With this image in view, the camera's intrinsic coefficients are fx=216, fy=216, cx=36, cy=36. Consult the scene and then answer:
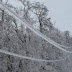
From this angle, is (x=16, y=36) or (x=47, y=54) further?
(x=47, y=54)

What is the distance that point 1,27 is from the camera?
13.5m

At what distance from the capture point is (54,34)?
21906mm

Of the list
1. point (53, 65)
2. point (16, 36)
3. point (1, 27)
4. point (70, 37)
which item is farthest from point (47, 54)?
point (70, 37)

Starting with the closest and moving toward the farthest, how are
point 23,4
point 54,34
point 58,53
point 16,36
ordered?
point 16,36, point 23,4, point 58,53, point 54,34

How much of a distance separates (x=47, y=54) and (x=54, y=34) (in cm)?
373

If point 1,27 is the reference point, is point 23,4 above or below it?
above

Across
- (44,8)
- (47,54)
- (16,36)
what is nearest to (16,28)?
(16,36)

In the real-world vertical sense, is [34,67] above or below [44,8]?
below

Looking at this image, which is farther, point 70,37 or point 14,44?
point 70,37

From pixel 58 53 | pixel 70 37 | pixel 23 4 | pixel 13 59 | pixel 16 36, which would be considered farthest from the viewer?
pixel 70 37

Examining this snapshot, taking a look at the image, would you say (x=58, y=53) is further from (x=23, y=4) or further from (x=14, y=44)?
(x=14, y=44)

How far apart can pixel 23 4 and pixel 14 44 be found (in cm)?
466

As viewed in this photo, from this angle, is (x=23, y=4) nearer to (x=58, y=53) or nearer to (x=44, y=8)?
(x=44, y=8)

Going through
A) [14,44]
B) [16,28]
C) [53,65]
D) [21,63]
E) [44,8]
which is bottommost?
[53,65]
